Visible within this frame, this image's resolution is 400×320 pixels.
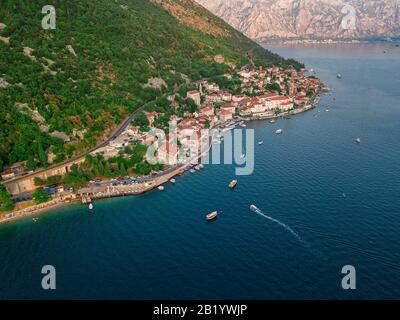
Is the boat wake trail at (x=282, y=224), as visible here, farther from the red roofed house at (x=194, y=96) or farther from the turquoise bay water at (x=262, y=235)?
the red roofed house at (x=194, y=96)

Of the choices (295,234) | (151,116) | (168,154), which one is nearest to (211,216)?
(295,234)

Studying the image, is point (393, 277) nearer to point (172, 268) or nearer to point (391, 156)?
point (172, 268)

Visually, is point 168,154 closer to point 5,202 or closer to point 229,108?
point 5,202

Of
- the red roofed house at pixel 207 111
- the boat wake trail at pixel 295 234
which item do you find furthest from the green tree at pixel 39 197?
the red roofed house at pixel 207 111

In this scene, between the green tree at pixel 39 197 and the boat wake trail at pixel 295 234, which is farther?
the green tree at pixel 39 197

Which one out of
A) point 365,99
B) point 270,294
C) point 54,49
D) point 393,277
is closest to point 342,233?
point 393,277

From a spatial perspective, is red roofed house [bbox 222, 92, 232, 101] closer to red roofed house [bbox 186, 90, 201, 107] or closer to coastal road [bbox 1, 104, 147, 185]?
red roofed house [bbox 186, 90, 201, 107]
